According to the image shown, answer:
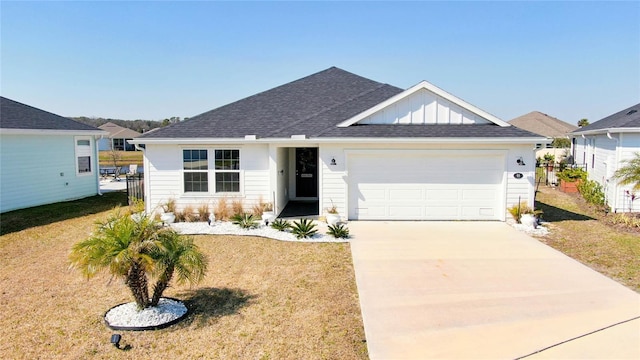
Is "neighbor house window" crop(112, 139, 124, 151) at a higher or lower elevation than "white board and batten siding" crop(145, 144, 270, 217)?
higher

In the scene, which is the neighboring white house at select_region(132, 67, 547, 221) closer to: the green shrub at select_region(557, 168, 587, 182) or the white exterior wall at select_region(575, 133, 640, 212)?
the white exterior wall at select_region(575, 133, 640, 212)

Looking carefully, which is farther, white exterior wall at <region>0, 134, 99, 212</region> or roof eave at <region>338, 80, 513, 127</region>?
white exterior wall at <region>0, 134, 99, 212</region>

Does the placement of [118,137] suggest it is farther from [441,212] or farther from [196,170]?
[441,212]

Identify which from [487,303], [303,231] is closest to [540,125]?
[303,231]

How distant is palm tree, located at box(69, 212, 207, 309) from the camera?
19.1 feet

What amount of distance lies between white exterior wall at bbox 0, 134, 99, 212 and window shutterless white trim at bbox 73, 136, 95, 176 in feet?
0.40

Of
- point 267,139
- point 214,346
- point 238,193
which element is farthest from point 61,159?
point 214,346

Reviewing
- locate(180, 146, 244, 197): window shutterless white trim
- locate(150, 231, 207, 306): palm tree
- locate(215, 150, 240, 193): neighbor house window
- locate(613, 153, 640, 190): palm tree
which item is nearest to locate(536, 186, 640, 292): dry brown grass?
locate(613, 153, 640, 190): palm tree

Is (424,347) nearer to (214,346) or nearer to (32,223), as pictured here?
(214,346)

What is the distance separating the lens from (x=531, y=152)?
12852mm

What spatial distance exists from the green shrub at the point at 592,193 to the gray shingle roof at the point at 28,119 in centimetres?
2190

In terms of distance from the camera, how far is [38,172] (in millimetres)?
16734

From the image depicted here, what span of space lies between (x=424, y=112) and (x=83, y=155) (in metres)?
15.5

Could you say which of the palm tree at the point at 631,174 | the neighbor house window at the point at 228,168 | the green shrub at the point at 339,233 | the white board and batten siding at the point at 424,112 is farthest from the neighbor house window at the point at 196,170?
the palm tree at the point at 631,174
